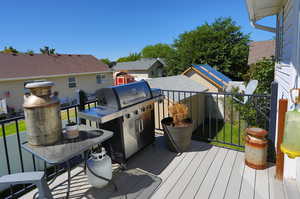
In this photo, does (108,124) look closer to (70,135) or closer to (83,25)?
(70,135)

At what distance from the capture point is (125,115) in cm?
233

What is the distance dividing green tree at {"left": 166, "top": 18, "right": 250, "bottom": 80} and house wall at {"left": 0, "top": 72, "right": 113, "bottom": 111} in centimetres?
957

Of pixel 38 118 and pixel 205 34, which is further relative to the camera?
pixel 205 34

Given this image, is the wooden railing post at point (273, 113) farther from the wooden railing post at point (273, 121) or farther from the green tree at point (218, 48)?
the green tree at point (218, 48)

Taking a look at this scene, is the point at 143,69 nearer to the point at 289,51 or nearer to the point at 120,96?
the point at 120,96

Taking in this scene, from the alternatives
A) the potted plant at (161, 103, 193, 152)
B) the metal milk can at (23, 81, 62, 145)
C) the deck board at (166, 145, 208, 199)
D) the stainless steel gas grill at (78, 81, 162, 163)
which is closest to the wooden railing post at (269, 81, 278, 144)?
the deck board at (166, 145, 208, 199)

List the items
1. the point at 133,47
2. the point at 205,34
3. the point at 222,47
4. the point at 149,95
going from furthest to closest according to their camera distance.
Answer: the point at 133,47, the point at 205,34, the point at 222,47, the point at 149,95

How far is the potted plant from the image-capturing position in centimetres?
275

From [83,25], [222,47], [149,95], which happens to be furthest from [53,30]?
[149,95]

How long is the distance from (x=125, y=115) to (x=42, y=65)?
46.5ft

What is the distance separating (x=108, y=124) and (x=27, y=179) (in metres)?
1.16

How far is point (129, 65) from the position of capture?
24578 mm

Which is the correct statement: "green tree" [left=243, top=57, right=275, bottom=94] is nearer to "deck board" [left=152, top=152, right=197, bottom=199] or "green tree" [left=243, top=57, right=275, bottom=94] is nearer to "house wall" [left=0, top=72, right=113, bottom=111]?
"deck board" [left=152, top=152, right=197, bottom=199]

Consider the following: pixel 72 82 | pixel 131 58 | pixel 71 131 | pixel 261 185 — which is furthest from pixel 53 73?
pixel 131 58
